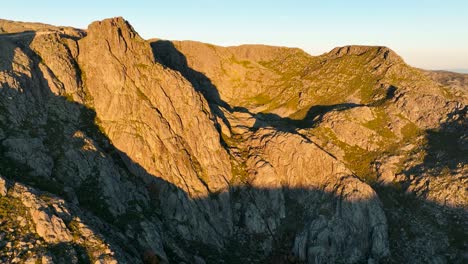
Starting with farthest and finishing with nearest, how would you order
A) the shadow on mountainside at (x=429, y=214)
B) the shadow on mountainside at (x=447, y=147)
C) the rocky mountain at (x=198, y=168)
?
the shadow on mountainside at (x=447, y=147) < the shadow on mountainside at (x=429, y=214) < the rocky mountain at (x=198, y=168)

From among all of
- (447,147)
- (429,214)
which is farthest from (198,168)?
(447,147)

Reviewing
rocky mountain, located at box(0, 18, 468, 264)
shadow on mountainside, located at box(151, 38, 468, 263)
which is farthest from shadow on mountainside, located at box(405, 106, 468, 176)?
rocky mountain, located at box(0, 18, 468, 264)

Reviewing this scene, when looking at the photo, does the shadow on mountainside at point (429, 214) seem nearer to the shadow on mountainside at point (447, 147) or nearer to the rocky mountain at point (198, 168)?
the shadow on mountainside at point (447, 147)

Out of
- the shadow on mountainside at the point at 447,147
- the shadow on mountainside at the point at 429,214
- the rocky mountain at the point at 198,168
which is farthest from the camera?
the shadow on mountainside at the point at 447,147

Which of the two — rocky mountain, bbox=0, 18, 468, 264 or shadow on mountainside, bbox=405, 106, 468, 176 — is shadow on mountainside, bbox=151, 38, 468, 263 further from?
rocky mountain, bbox=0, 18, 468, 264

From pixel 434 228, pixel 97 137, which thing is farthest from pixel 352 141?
pixel 97 137

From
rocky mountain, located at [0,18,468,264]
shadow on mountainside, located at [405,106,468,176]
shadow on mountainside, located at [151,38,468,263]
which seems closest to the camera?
rocky mountain, located at [0,18,468,264]

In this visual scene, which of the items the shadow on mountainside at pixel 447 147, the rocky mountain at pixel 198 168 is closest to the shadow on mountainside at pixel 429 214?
the shadow on mountainside at pixel 447 147

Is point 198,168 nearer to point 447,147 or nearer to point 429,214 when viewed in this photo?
point 429,214

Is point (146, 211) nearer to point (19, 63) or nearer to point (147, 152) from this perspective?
point (147, 152)
